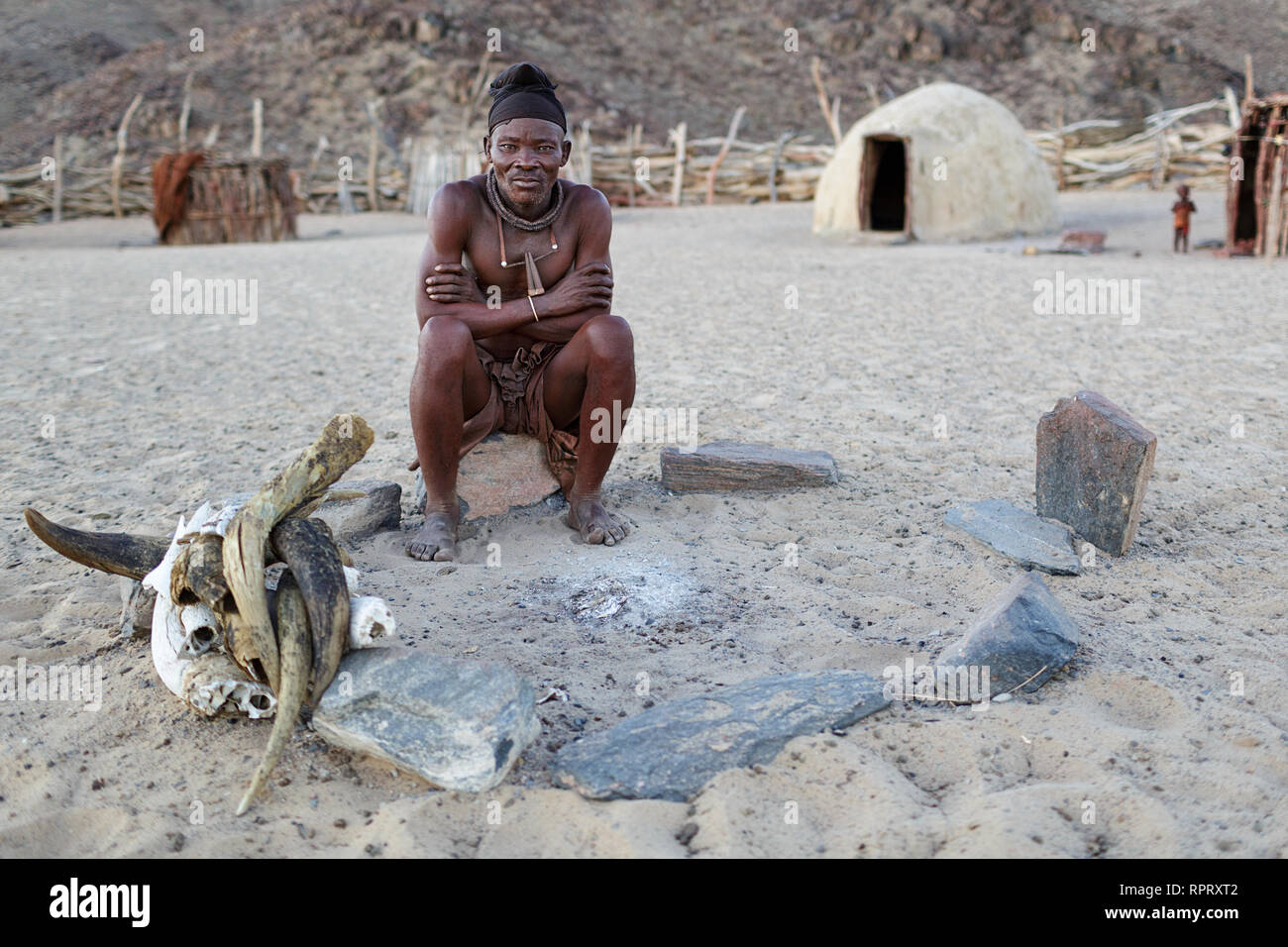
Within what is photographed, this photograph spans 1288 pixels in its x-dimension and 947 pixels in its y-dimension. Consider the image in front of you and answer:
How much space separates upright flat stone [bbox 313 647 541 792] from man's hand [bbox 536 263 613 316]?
1430 millimetres

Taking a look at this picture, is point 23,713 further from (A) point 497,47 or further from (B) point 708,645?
(A) point 497,47

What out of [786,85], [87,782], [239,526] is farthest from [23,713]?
[786,85]

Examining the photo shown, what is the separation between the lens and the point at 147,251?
12.2 m

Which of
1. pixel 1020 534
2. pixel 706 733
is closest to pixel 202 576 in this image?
pixel 706 733

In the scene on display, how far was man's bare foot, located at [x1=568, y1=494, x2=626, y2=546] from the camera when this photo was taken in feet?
10.5

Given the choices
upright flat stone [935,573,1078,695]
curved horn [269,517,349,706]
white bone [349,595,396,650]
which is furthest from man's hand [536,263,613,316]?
upright flat stone [935,573,1078,695]

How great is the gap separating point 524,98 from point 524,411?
1.03 metres

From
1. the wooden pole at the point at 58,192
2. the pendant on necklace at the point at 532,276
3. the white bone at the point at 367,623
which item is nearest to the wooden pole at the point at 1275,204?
the pendant on necklace at the point at 532,276

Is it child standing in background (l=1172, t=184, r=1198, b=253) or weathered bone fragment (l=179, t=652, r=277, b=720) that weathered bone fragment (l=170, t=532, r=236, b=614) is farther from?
child standing in background (l=1172, t=184, r=1198, b=253)

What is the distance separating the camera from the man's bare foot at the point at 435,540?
10.2 ft

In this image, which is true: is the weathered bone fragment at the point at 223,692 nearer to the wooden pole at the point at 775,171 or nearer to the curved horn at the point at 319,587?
the curved horn at the point at 319,587

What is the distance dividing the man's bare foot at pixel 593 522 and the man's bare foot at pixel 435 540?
0.40m

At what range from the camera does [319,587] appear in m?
2.12

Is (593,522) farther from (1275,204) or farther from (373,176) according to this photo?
(373,176)
